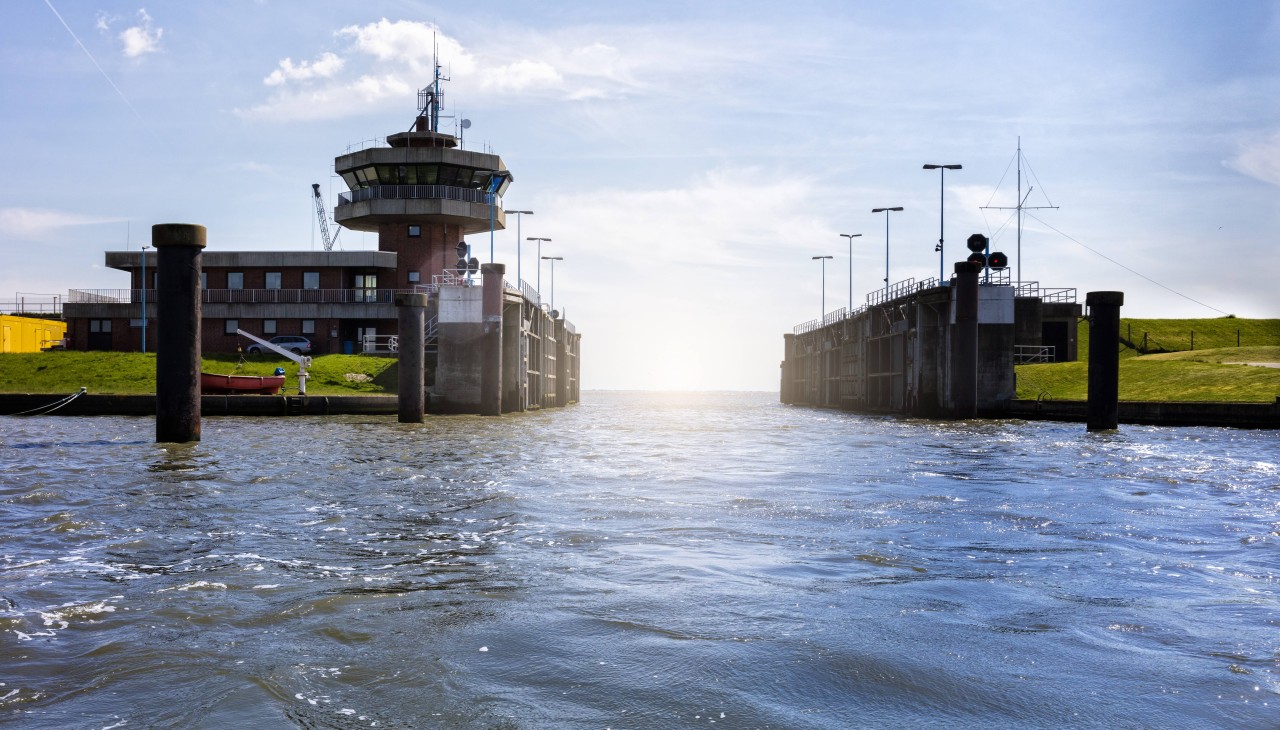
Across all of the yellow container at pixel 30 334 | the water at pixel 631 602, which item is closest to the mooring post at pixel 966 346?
the water at pixel 631 602

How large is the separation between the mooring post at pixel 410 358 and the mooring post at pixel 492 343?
27.5ft

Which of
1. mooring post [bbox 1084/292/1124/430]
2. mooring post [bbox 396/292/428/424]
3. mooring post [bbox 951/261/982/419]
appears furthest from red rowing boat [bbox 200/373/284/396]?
mooring post [bbox 1084/292/1124/430]

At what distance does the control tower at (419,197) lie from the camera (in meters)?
74.3

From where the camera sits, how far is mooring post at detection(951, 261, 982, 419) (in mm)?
47250

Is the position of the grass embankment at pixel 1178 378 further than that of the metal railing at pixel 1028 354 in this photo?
No

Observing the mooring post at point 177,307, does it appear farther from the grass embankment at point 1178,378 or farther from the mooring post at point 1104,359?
the grass embankment at point 1178,378

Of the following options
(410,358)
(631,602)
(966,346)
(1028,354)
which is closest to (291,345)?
(410,358)

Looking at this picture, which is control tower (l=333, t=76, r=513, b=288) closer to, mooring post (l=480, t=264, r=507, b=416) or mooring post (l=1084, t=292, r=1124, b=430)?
mooring post (l=480, t=264, r=507, b=416)

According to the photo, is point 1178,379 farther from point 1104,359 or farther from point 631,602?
point 631,602

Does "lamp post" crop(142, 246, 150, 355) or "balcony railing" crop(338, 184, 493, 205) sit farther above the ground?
"balcony railing" crop(338, 184, 493, 205)

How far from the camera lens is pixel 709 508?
48.6 feet

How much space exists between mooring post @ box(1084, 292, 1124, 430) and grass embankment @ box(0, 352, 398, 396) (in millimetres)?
38701

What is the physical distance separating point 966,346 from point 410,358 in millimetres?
27441

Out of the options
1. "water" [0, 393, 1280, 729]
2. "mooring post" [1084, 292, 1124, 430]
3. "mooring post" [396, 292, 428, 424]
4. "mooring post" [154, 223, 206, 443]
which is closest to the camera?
"water" [0, 393, 1280, 729]
